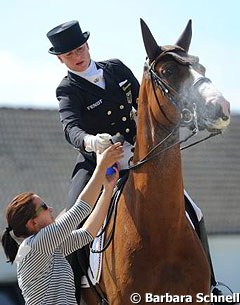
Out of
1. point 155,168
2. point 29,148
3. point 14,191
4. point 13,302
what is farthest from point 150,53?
point 29,148

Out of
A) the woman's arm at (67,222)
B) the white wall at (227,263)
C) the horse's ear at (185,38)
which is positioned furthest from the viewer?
the white wall at (227,263)

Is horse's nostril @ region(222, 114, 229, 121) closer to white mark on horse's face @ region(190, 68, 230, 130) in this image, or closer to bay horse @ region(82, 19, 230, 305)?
white mark on horse's face @ region(190, 68, 230, 130)

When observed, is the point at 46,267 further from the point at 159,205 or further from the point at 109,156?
the point at 159,205

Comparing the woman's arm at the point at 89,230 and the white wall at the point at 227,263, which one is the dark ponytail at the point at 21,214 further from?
the white wall at the point at 227,263

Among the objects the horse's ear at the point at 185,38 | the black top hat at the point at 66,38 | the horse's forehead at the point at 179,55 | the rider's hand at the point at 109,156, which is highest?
the black top hat at the point at 66,38

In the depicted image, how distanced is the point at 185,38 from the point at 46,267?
2002mm

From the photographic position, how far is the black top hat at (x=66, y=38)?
6.38 m

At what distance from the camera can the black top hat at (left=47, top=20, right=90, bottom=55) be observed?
20.9ft

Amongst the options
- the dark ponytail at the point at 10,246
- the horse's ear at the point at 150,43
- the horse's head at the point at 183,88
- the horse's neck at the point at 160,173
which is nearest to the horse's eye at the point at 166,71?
the horse's head at the point at 183,88

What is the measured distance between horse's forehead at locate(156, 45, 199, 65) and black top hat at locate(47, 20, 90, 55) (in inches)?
39.3

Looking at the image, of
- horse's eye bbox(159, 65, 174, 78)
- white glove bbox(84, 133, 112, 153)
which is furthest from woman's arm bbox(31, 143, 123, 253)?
horse's eye bbox(159, 65, 174, 78)

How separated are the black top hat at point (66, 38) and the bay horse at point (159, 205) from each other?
2.97 feet

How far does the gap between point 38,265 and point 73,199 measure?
1.72 metres

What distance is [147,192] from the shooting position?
559 cm
